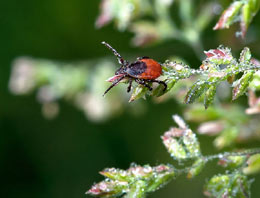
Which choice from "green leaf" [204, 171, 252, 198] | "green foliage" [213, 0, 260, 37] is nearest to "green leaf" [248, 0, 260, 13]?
"green foliage" [213, 0, 260, 37]

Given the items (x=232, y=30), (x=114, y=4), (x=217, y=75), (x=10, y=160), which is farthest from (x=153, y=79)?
(x=10, y=160)

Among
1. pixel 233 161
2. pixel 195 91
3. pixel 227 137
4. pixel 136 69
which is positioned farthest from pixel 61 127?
pixel 195 91

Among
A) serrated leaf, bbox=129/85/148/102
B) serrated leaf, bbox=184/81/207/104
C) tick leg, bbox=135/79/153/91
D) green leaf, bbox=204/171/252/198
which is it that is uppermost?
tick leg, bbox=135/79/153/91

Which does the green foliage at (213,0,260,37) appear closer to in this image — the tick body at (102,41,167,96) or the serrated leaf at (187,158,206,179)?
the tick body at (102,41,167,96)

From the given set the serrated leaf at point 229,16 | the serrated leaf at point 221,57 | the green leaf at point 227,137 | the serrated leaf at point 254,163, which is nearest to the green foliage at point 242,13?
the serrated leaf at point 229,16

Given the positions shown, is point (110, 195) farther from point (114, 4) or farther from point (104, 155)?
point (104, 155)

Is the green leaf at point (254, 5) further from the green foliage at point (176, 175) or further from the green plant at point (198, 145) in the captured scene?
the green foliage at point (176, 175)
